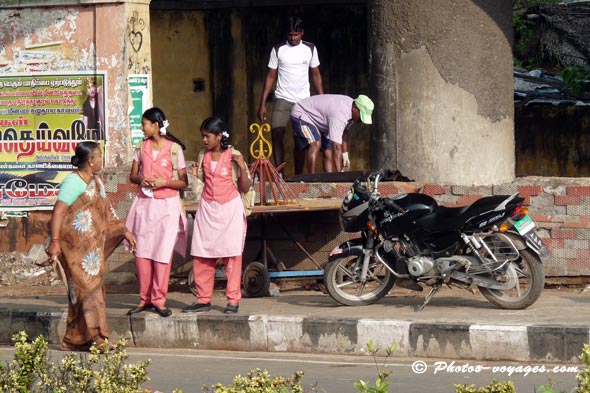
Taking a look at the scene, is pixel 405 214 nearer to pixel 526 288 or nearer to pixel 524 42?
pixel 526 288

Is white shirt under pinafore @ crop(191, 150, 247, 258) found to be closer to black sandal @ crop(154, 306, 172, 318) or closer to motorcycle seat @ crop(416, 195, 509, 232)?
black sandal @ crop(154, 306, 172, 318)

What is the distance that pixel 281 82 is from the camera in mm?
14953

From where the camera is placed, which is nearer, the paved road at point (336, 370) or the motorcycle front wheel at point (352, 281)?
the paved road at point (336, 370)

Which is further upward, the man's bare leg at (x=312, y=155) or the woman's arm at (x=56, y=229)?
the man's bare leg at (x=312, y=155)

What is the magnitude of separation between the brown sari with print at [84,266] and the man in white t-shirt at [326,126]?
3898 mm

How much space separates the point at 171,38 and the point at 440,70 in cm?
603

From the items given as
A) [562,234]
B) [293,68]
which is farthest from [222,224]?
[293,68]

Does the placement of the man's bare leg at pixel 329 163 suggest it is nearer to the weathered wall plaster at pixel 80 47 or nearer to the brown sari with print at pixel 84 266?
the weathered wall plaster at pixel 80 47

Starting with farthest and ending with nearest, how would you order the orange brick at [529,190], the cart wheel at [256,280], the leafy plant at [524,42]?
1. the leafy plant at [524,42]
2. the orange brick at [529,190]
3. the cart wheel at [256,280]

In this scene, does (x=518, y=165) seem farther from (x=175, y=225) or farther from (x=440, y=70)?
(x=175, y=225)

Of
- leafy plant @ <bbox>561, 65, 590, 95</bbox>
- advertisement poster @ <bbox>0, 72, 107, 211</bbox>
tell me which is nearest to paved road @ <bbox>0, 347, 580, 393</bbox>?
advertisement poster @ <bbox>0, 72, 107, 211</bbox>

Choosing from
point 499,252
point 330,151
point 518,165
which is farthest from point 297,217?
point 518,165

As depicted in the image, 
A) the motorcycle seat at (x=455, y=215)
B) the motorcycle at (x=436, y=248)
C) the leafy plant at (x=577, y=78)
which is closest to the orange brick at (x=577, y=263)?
the motorcycle at (x=436, y=248)

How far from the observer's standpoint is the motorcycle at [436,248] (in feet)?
34.2
